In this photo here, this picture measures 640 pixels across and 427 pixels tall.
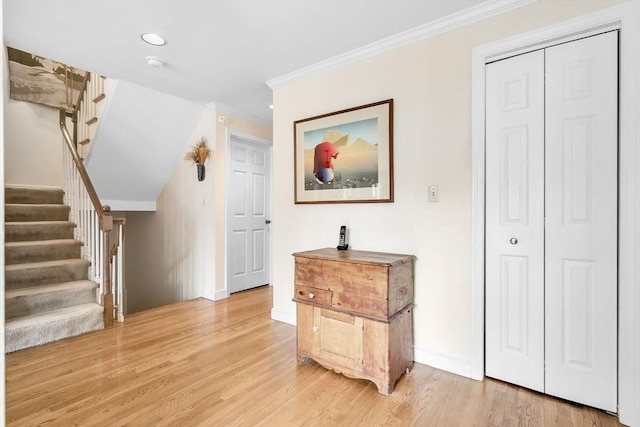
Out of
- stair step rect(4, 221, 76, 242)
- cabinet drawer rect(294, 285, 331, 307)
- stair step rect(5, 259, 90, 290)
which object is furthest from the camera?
stair step rect(4, 221, 76, 242)

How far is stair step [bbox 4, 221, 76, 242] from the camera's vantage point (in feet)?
10.5

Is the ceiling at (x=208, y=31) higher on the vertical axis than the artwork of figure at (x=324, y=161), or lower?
higher

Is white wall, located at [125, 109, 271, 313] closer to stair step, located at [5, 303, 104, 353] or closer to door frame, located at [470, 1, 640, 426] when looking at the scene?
stair step, located at [5, 303, 104, 353]

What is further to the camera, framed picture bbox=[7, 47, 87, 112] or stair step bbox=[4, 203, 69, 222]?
framed picture bbox=[7, 47, 87, 112]

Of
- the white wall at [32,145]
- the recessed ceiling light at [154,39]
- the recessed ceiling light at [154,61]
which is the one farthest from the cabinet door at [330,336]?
the white wall at [32,145]

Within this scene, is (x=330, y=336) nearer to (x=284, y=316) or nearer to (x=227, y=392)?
(x=227, y=392)

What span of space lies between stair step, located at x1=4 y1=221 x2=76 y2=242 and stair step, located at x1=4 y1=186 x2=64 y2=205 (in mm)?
494

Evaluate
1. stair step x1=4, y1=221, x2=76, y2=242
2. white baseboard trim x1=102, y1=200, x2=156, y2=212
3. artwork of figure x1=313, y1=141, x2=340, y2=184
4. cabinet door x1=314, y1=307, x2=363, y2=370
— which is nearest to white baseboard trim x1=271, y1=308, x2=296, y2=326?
cabinet door x1=314, y1=307, x2=363, y2=370

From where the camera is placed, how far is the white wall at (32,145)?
396 centimetres

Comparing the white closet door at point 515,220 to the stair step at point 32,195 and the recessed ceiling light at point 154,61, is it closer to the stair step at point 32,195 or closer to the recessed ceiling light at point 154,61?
the recessed ceiling light at point 154,61

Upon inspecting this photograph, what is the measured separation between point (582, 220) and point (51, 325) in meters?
3.82

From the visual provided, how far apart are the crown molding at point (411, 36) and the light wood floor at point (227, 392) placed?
2.34 m

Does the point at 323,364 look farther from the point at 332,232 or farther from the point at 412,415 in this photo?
the point at 332,232

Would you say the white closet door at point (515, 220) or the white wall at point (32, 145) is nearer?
the white closet door at point (515, 220)
